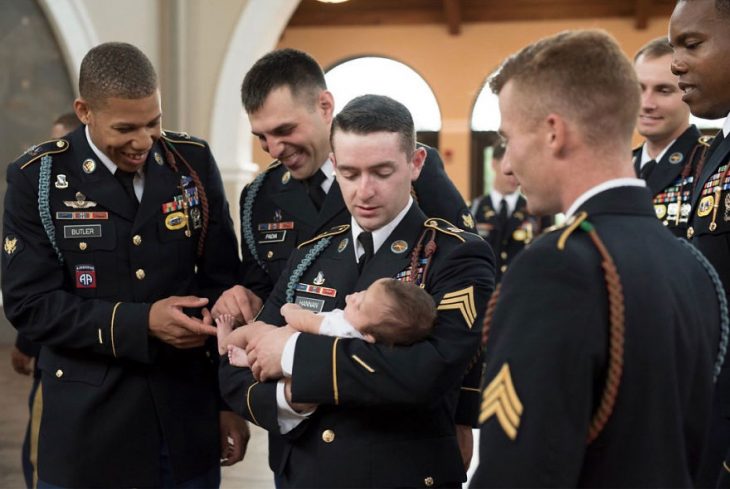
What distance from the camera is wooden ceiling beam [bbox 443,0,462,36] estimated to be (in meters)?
12.4

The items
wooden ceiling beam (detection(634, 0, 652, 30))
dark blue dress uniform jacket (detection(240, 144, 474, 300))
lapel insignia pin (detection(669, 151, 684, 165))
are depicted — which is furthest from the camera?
wooden ceiling beam (detection(634, 0, 652, 30))

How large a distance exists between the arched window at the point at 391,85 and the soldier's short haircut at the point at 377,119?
435 inches

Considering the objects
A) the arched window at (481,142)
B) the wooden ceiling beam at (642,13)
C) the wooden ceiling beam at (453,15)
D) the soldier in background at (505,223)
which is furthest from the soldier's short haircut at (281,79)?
the wooden ceiling beam at (642,13)

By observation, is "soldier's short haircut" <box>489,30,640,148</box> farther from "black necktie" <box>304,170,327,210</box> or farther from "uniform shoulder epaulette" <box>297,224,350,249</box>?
"black necktie" <box>304,170,327,210</box>

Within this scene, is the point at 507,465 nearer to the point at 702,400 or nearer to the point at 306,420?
the point at 702,400

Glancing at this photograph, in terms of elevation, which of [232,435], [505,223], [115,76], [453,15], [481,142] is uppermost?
[115,76]

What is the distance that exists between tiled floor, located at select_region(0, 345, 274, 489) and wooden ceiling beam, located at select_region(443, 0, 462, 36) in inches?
322

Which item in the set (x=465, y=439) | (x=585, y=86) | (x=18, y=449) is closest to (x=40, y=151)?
(x=465, y=439)

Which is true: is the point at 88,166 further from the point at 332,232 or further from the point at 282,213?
the point at 332,232

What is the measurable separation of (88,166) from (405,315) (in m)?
1.05

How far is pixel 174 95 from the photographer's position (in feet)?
19.0

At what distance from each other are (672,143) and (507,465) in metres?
2.17

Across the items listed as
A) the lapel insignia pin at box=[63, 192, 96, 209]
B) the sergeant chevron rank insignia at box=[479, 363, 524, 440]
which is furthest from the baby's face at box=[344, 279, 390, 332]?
the lapel insignia pin at box=[63, 192, 96, 209]

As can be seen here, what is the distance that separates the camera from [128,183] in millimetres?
2355
